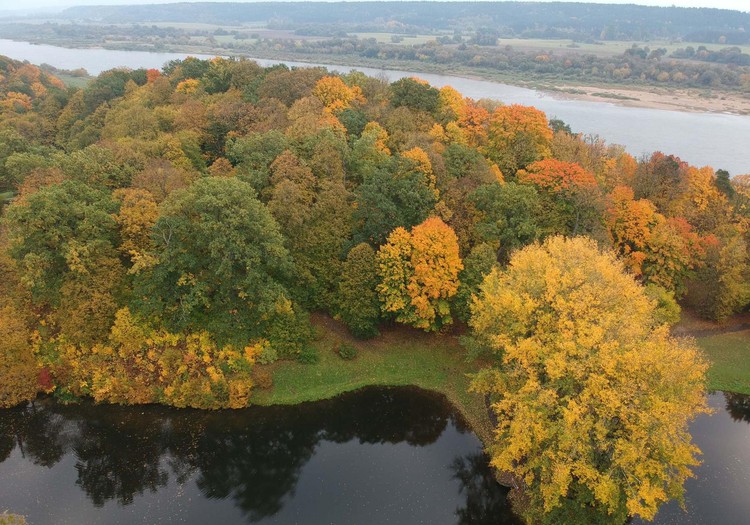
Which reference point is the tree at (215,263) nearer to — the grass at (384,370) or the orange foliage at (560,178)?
the grass at (384,370)

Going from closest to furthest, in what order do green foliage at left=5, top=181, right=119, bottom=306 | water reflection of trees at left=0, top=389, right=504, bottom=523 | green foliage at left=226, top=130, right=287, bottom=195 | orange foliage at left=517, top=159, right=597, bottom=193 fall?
water reflection of trees at left=0, top=389, right=504, bottom=523 → green foliage at left=5, top=181, right=119, bottom=306 → green foliage at left=226, top=130, right=287, bottom=195 → orange foliage at left=517, top=159, right=597, bottom=193

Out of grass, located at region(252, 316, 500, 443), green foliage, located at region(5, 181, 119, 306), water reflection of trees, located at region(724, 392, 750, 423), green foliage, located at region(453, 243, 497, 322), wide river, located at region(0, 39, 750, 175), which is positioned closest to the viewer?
green foliage, located at region(5, 181, 119, 306)

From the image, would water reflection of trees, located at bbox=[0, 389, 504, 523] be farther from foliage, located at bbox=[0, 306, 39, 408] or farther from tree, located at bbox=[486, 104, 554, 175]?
tree, located at bbox=[486, 104, 554, 175]

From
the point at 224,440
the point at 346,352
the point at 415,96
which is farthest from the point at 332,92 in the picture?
the point at 224,440

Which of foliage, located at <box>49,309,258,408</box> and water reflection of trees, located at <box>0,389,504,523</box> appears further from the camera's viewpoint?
foliage, located at <box>49,309,258,408</box>

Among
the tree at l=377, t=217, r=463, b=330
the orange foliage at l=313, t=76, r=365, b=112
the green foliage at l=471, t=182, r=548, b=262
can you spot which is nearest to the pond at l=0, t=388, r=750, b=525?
the tree at l=377, t=217, r=463, b=330

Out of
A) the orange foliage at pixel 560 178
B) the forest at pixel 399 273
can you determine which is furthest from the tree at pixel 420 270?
the orange foliage at pixel 560 178

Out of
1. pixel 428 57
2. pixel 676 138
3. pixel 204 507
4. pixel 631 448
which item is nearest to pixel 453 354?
pixel 631 448

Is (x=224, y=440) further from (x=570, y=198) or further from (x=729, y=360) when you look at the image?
(x=729, y=360)
